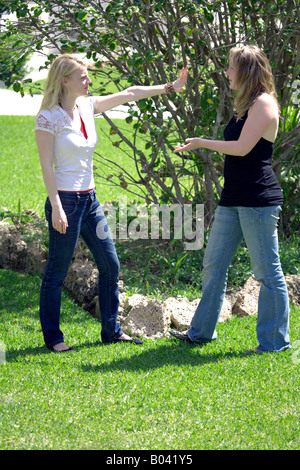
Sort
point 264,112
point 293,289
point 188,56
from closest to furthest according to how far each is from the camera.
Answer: point 264,112 → point 293,289 → point 188,56

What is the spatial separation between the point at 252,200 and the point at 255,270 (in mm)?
446

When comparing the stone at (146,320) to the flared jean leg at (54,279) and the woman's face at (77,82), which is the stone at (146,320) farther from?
the woman's face at (77,82)

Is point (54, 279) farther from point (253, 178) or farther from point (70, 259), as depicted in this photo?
point (253, 178)

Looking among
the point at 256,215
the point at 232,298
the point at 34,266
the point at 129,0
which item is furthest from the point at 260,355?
the point at 129,0

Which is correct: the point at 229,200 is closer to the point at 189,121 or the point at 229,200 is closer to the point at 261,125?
the point at 261,125

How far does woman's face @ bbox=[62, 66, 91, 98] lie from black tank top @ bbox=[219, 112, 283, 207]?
0.94 meters

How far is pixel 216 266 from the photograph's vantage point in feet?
14.3

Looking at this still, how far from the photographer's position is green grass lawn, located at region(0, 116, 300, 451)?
3.26 m

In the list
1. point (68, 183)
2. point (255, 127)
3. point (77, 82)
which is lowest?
point (68, 183)

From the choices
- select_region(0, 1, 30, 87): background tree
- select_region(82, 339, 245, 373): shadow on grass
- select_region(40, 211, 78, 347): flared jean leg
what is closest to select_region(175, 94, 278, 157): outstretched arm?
select_region(40, 211, 78, 347): flared jean leg

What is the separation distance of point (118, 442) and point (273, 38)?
4393 millimetres

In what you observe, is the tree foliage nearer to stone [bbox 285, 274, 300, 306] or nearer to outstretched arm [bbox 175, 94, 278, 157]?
stone [bbox 285, 274, 300, 306]

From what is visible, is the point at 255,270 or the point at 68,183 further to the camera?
the point at 255,270

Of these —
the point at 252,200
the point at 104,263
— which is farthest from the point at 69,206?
the point at 252,200
